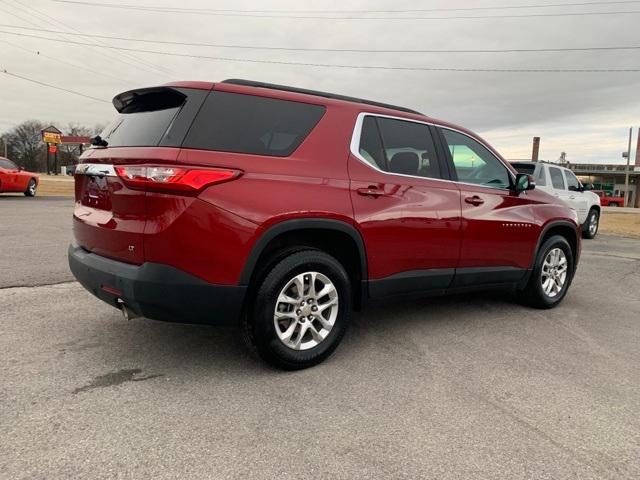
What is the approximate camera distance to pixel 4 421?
2.64 meters

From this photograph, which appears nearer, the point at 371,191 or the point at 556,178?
the point at 371,191

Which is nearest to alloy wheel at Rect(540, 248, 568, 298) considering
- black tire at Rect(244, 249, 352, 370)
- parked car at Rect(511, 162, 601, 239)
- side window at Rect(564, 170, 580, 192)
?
black tire at Rect(244, 249, 352, 370)

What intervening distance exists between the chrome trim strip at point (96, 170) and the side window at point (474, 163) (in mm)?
2796

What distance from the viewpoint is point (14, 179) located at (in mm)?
19219

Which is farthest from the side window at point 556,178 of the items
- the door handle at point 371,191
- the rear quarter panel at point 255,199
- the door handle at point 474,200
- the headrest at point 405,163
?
the rear quarter panel at point 255,199

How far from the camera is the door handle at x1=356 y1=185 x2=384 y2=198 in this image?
12.0 feet

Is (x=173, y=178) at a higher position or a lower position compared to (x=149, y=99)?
lower

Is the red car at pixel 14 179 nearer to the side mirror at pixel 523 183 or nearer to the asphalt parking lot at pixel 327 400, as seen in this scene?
the asphalt parking lot at pixel 327 400

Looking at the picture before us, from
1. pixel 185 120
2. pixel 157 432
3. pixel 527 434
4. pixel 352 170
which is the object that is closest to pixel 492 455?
pixel 527 434

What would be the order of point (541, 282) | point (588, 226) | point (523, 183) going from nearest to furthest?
point (523, 183) < point (541, 282) < point (588, 226)

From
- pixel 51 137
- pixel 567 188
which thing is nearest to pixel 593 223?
pixel 567 188

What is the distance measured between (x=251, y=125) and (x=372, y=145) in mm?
1028

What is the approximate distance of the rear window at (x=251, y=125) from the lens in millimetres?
3068

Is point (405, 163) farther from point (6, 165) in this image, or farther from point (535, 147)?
point (535, 147)
